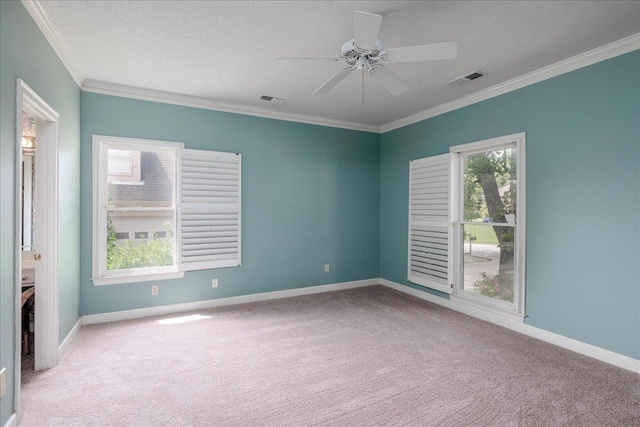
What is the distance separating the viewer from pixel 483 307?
13.0 feet

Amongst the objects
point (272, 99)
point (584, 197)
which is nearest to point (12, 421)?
point (272, 99)

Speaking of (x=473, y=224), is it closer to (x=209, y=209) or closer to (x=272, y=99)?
(x=272, y=99)

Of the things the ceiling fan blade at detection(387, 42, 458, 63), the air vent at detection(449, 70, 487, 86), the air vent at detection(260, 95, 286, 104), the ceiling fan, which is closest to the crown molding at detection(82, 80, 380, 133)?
the air vent at detection(260, 95, 286, 104)

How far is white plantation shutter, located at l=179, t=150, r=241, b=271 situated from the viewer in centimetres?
414

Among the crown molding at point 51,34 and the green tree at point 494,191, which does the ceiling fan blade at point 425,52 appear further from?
the crown molding at point 51,34

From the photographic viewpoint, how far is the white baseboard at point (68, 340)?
9.53 ft

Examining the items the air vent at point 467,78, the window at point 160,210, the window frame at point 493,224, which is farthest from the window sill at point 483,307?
the window at point 160,210

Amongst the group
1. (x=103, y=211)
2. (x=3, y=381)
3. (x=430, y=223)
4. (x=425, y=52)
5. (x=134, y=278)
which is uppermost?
(x=425, y=52)

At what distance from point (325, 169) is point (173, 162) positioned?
7.05ft

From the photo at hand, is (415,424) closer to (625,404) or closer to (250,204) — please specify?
(625,404)

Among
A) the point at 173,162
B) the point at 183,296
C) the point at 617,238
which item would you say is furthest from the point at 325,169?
the point at 617,238

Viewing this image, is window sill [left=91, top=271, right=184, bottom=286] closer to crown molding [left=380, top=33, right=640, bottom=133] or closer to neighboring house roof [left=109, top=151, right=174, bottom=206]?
neighboring house roof [left=109, top=151, right=174, bottom=206]

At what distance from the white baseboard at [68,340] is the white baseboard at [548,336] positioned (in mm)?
4140

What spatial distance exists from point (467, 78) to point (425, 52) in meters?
1.59
